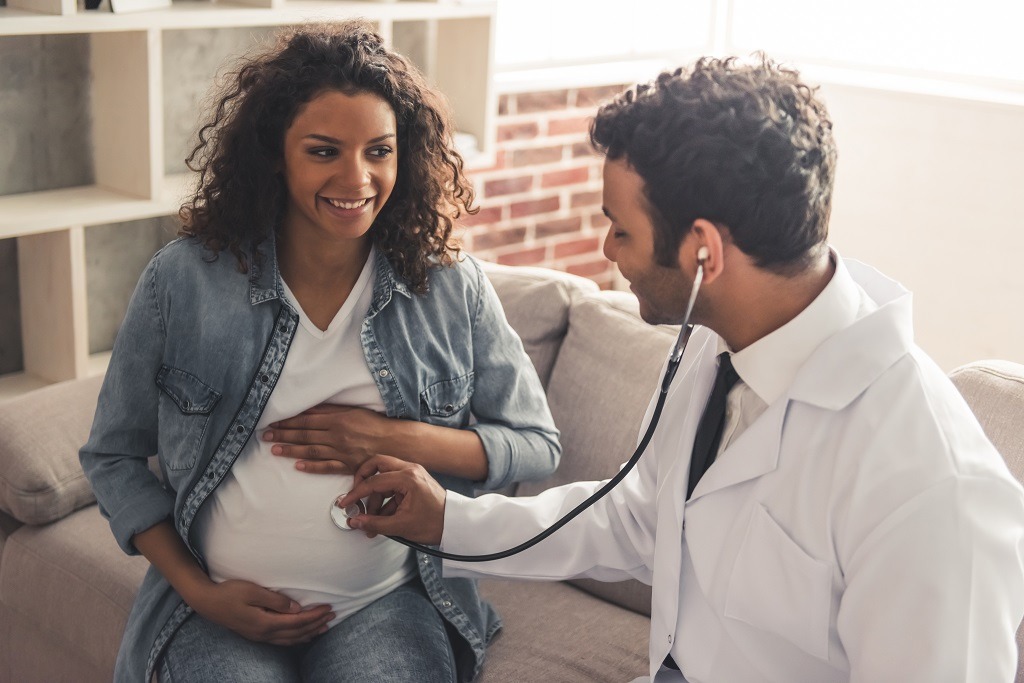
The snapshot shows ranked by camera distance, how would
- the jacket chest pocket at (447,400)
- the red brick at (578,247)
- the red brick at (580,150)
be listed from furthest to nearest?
the red brick at (578,247) → the red brick at (580,150) → the jacket chest pocket at (447,400)

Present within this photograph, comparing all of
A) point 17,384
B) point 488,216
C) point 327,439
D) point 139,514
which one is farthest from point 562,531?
point 488,216

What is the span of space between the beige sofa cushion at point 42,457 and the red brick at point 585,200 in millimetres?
2126

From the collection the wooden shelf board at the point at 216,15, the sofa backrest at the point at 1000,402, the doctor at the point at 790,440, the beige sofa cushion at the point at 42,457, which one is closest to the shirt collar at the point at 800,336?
the doctor at the point at 790,440

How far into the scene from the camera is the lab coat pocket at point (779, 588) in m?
1.26

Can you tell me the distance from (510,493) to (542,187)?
183 centimetres

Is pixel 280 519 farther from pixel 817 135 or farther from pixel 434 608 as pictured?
pixel 817 135

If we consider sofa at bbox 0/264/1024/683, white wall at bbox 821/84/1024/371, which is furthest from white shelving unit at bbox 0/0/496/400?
white wall at bbox 821/84/1024/371

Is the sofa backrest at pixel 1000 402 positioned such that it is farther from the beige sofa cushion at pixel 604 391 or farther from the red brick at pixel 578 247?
the red brick at pixel 578 247

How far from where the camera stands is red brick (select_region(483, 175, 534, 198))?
3.65 metres

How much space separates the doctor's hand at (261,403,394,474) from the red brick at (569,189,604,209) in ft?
8.00

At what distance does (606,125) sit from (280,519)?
71 centimetres

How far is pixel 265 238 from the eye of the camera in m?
1.66

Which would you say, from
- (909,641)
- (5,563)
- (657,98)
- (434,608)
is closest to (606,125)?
(657,98)

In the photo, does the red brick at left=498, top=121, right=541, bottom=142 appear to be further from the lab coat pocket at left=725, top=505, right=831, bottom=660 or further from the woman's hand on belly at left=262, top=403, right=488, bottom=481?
the lab coat pocket at left=725, top=505, right=831, bottom=660
